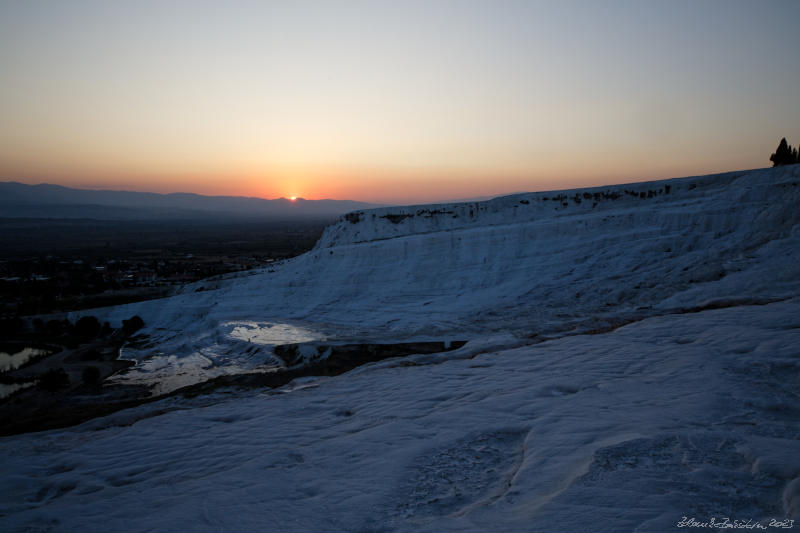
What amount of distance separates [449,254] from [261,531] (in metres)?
19.4

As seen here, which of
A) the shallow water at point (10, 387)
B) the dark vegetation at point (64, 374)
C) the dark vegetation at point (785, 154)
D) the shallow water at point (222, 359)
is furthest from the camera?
the dark vegetation at point (785, 154)

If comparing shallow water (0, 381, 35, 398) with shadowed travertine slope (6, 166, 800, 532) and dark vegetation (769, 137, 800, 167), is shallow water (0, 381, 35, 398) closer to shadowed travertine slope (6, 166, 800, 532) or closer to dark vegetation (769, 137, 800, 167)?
shadowed travertine slope (6, 166, 800, 532)

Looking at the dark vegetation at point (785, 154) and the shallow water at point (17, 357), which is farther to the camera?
the dark vegetation at point (785, 154)

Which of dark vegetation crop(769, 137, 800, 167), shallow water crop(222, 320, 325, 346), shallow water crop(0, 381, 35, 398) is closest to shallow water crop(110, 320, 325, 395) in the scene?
shallow water crop(222, 320, 325, 346)

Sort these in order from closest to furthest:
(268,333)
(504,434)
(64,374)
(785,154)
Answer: (504,434) < (64,374) < (268,333) < (785,154)

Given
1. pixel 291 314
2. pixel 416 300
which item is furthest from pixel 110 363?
pixel 416 300

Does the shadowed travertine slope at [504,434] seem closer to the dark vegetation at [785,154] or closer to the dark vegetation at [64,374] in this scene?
the dark vegetation at [64,374]

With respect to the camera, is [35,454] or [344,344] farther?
[344,344]

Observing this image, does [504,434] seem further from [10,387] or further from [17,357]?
[17,357]

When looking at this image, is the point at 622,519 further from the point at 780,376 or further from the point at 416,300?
the point at 416,300

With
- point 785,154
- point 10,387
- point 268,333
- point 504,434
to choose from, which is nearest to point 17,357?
point 10,387

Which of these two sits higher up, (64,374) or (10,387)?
(64,374)

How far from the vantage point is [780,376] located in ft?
19.2

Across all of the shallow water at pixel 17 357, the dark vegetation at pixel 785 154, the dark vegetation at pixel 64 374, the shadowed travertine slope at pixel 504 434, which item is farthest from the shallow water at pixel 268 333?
the dark vegetation at pixel 785 154
